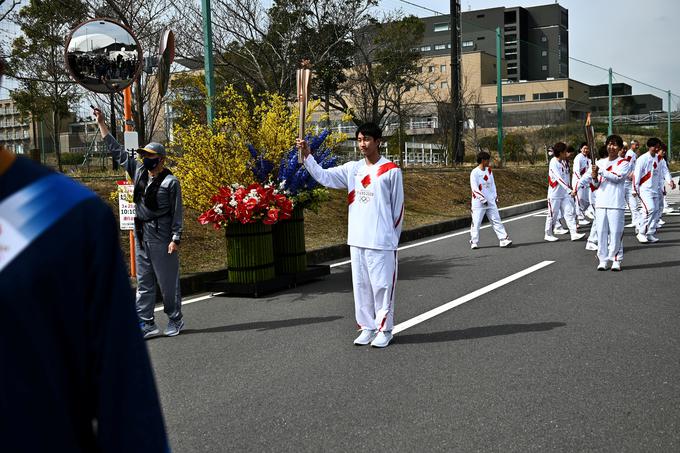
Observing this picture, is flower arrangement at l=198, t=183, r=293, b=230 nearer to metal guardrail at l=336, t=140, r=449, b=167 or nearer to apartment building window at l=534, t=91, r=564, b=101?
metal guardrail at l=336, t=140, r=449, b=167

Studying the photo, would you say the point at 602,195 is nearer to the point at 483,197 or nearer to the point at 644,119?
the point at 483,197

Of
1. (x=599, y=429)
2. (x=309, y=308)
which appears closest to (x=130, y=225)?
(x=309, y=308)

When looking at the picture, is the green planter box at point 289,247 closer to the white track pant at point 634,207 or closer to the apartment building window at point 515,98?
the white track pant at point 634,207

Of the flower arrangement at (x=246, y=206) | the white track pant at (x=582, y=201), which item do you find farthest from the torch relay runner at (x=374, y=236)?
the white track pant at (x=582, y=201)

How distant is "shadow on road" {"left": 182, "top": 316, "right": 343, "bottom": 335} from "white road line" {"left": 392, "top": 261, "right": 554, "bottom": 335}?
2.71ft

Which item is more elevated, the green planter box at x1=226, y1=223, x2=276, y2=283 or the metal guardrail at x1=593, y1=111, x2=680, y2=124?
the metal guardrail at x1=593, y1=111, x2=680, y2=124

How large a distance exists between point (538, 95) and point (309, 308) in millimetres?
89727

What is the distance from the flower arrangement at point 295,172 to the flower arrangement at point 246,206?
1.63ft

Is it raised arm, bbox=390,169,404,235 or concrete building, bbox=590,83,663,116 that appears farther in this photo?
concrete building, bbox=590,83,663,116

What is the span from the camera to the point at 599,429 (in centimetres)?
454

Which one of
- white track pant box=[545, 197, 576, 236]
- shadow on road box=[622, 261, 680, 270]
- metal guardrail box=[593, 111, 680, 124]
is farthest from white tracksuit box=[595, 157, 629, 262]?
metal guardrail box=[593, 111, 680, 124]

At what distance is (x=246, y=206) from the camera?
374 inches

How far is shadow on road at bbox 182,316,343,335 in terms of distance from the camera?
7703 millimetres

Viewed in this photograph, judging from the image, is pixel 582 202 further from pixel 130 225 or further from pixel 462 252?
pixel 130 225
